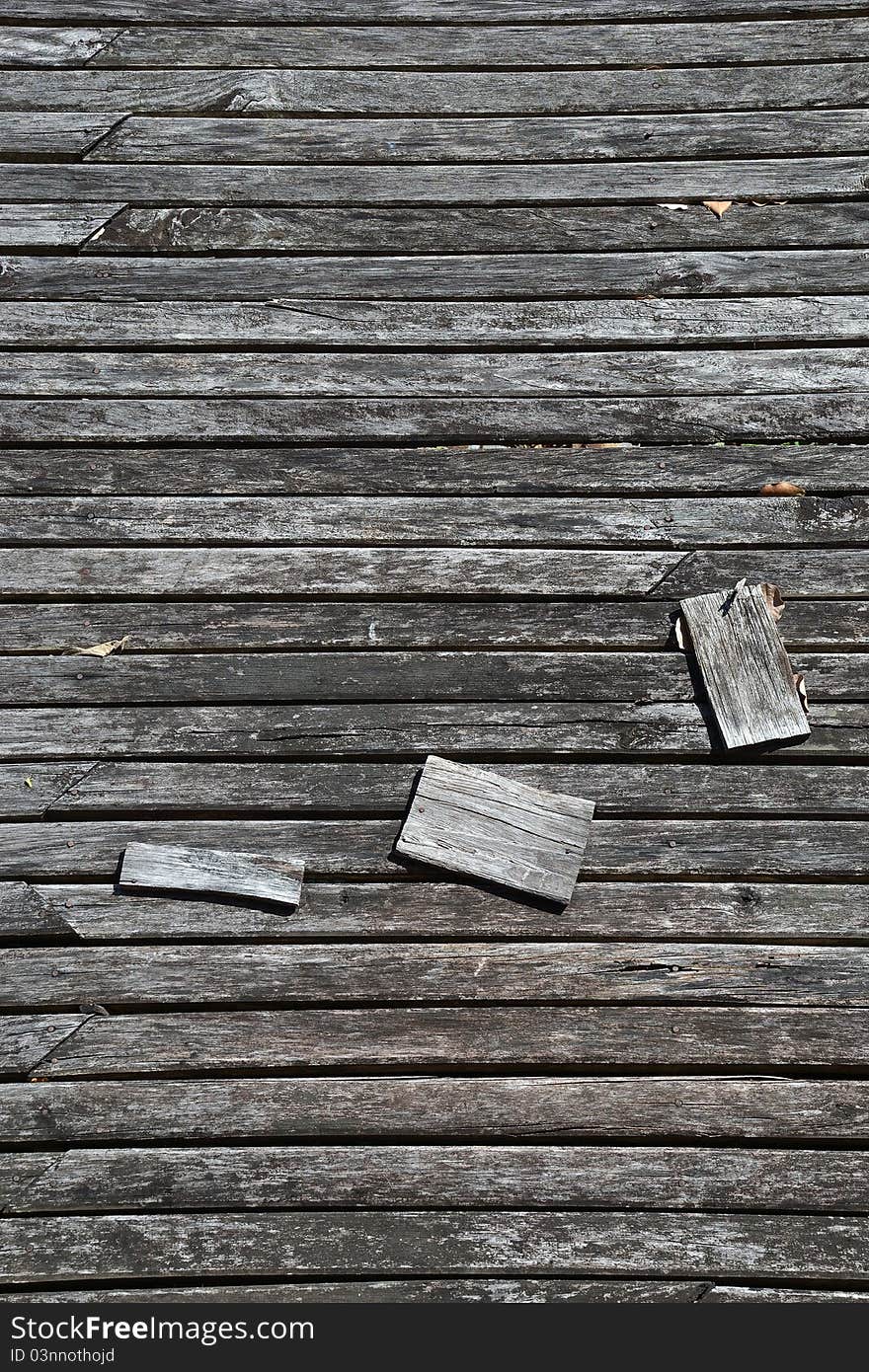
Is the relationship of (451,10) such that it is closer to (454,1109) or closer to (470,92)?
(470,92)

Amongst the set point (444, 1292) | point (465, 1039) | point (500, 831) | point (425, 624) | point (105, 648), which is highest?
point (105, 648)

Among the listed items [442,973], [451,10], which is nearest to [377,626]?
[442,973]

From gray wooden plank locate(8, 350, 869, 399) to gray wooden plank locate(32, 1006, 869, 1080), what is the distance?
1.87 meters

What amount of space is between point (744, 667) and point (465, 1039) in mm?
1306

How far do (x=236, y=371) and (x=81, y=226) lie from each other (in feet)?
2.45

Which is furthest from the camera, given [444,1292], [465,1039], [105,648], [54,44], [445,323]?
[54,44]

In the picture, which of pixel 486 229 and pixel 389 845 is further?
→ pixel 486 229

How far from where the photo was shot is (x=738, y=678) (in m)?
2.85

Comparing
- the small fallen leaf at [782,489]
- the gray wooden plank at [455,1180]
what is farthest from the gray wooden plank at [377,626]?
the gray wooden plank at [455,1180]

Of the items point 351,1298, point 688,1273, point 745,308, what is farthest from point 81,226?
point 688,1273

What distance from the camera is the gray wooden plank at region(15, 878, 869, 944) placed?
8.93 ft

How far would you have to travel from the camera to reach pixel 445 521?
3000mm

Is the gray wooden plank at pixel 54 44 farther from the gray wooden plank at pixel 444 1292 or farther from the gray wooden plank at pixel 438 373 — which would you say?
the gray wooden plank at pixel 444 1292

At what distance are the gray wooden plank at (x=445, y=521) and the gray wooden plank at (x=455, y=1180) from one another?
1.71 m
